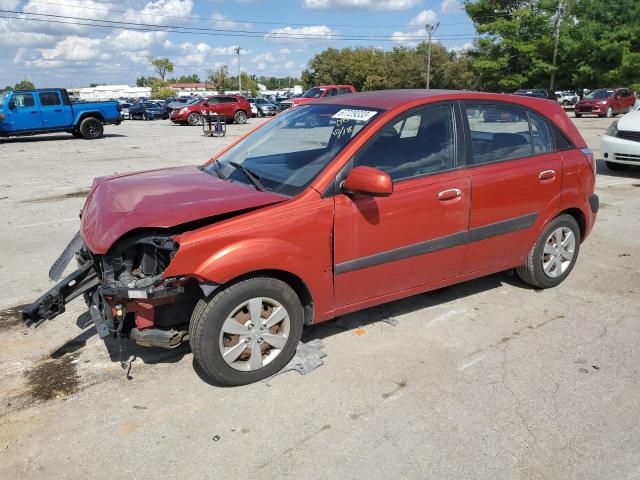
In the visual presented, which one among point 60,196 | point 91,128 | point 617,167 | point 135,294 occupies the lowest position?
point 617,167

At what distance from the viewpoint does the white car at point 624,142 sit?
9.72 meters

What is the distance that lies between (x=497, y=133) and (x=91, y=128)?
19848mm

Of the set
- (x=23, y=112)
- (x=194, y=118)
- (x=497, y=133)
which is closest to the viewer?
(x=497, y=133)

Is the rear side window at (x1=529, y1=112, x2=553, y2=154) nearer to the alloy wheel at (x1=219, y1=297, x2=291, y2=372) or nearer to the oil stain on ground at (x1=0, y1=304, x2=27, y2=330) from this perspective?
the alloy wheel at (x1=219, y1=297, x2=291, y2=372)

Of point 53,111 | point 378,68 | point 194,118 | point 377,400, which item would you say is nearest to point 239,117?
point 194,118

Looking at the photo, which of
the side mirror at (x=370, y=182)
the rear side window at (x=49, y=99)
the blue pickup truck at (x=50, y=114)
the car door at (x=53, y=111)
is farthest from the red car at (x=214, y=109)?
the side mirror at (x=370, y=182)

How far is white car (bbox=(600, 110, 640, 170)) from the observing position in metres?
9.72

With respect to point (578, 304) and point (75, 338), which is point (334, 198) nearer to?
point (75, 338)

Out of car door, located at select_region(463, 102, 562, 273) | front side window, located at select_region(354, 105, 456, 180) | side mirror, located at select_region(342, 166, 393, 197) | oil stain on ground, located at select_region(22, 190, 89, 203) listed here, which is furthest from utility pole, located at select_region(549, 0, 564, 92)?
side mirror, located at select_region(342, 166, 393, 197)

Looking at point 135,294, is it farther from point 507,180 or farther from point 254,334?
point 507,180

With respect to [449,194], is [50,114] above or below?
below

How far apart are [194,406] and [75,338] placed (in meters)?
1.38

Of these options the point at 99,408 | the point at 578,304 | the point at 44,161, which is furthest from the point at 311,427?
the point at 44,161

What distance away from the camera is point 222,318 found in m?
3.01
